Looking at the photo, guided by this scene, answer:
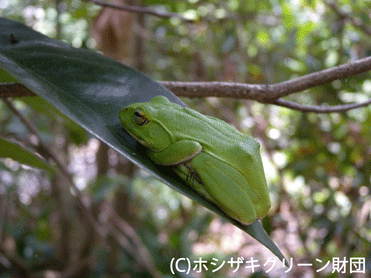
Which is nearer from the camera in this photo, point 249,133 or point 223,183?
point 223,183

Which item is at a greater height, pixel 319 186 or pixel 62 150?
pixel 319 186

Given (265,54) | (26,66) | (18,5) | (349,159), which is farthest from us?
(18,5)

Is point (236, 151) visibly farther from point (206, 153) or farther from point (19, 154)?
point (19, 154)

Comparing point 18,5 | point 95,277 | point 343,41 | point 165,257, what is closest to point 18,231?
point 95,277

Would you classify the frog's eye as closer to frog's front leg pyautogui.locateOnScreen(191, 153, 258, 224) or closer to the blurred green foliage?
frog's front leg pyautogui.locateOnScreen(191, 153, 258, 224)

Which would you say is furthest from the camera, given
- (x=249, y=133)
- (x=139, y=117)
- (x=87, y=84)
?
(x=249, y=133)

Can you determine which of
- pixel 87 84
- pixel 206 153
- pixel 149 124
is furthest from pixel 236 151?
pixel 87 84

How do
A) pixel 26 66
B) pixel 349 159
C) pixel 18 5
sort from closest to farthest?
pixel 26 66, pixel 349 159, pixel 18 5

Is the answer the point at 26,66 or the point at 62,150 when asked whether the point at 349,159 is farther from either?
the point at 62,150

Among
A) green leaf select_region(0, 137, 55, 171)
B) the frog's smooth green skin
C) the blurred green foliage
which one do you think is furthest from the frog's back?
the blurred green foliage
